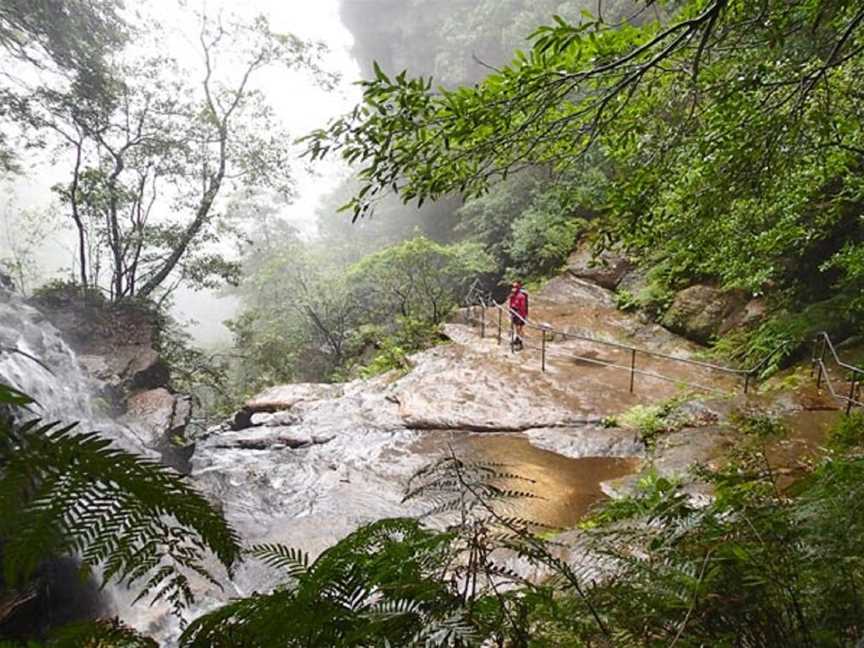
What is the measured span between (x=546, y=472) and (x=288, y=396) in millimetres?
8249

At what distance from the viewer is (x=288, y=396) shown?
12.5 m

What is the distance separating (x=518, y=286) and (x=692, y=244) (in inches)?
243

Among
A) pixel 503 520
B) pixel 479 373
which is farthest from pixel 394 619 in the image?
pixel 479 373

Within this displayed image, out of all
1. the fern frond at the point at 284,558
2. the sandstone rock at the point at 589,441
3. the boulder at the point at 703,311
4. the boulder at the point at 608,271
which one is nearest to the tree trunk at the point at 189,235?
the sandstone rock at the point at 589,441

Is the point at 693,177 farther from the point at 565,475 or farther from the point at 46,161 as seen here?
the point at 46,161

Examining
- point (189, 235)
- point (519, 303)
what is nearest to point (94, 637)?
point (519, 303)

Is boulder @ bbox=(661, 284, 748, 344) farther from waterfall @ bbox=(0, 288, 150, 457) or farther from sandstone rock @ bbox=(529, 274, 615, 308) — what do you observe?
waterfall @ bbox=(0, 288, 150, 457)

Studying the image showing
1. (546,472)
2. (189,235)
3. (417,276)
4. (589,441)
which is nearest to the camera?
(546,472)

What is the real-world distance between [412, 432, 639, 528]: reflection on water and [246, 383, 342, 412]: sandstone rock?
5.24 m

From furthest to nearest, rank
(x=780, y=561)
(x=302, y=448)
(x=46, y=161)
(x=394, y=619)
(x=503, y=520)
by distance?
(x=46, y=161) → (x=302, y=448) → (x=780, y=561) → (x=503, y=520) → (x=394, y=619)

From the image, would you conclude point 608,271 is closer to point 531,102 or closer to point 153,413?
point 153,413

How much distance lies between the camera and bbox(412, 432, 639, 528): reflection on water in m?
5.16

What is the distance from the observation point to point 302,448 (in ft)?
30.1

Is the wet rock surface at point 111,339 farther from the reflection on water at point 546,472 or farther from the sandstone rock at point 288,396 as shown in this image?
the reflection on water at point 546,472
